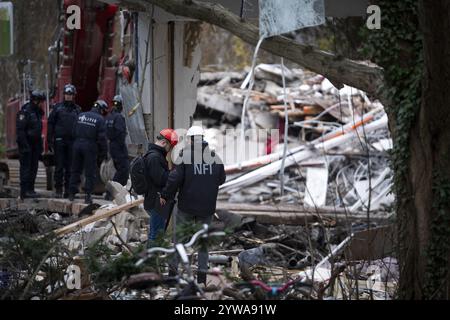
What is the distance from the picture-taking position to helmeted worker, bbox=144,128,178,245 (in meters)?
13.0

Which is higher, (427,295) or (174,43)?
(174,43)

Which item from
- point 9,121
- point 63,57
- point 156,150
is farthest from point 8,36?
point 9,121

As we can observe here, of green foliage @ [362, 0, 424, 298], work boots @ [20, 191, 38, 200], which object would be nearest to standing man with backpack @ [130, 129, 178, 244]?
green foliage @ [362, 0, 424, 298]

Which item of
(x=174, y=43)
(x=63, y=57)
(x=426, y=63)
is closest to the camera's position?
(x=426, y=63)

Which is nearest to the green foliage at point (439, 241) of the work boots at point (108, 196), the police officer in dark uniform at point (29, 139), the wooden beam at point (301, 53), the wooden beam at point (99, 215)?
the wooden beam at point (301, 53)

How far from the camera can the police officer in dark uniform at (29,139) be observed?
1850cm

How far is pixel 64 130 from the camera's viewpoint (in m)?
18.7

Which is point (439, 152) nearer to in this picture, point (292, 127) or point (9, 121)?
point (9, 121)

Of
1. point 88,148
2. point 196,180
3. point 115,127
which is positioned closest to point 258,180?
point 115,127

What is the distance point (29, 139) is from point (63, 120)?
696 millimetres

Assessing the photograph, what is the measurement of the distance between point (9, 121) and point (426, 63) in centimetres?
1655

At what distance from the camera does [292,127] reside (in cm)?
2872

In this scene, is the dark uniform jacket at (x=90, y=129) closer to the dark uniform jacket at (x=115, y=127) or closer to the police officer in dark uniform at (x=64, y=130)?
the dark uniform jacket at (x=115, y=127)

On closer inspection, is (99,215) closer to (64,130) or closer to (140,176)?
(140,176)
